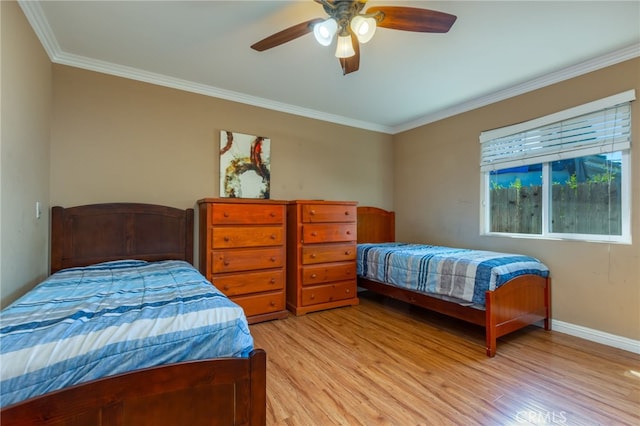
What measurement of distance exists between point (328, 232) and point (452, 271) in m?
1.33

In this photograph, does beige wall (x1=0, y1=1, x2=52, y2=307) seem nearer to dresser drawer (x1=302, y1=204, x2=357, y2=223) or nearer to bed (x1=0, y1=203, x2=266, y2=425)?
bed (x1=0, y1=203, x2=266, y2=425)

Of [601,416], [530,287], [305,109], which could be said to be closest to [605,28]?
[530,287]

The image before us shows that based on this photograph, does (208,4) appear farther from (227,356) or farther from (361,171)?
(361,171)

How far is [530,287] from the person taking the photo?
2598mm

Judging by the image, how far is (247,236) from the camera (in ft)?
9.33

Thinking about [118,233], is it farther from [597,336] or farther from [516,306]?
[597,336]

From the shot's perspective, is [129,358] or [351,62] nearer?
[129,358]

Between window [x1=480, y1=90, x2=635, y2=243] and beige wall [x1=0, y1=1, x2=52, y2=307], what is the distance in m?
4.05

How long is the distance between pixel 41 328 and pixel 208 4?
198 centimetres

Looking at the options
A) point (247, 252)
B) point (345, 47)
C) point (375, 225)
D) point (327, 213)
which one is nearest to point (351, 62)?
point (345, 47)

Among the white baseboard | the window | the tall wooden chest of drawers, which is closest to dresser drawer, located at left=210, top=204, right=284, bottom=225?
the tall wooden chest of drawers

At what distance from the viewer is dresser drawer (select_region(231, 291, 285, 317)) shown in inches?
111

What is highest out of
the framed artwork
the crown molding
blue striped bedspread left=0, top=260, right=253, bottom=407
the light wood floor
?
the crown molding

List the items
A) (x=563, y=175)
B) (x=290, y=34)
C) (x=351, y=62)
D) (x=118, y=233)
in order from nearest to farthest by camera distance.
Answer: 1. (x=290, y=34)
2. (x=351, y=62)
3. (x=118, y=233)
4. (x=563, y=175)
